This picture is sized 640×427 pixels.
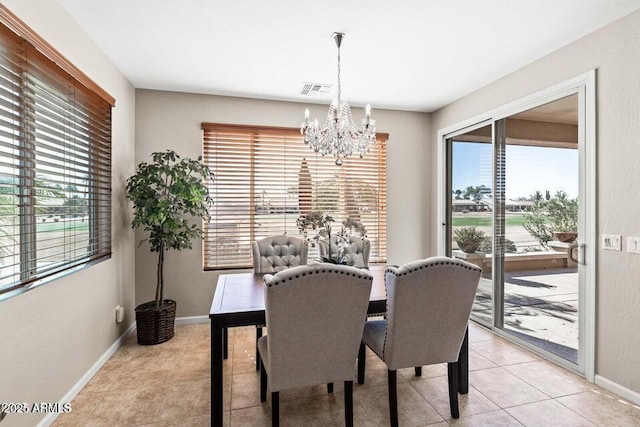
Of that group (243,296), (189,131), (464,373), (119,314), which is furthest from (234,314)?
(189,131)

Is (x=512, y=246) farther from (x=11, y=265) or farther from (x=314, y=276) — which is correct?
(x=11, y=265)

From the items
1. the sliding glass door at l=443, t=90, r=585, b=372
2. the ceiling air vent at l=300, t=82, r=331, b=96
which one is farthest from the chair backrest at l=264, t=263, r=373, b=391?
the ceiling air vent at l=300, t=82, r=331, b=96

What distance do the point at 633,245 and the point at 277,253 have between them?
2.68 m

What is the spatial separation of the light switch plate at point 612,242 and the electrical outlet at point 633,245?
0.06 metres

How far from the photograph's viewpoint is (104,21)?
233cm

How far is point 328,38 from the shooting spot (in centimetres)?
254

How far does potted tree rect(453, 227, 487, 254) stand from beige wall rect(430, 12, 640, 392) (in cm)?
132

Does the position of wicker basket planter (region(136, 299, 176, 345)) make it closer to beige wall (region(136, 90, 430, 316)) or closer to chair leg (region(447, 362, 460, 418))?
beige wall (region(136, 90, 430, 316))

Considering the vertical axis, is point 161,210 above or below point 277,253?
above

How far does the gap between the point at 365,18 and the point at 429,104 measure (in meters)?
2.15

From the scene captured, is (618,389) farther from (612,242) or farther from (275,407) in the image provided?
(275,407)

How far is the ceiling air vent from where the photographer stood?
11.5 feet

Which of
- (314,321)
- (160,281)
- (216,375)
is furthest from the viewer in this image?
(160,281)

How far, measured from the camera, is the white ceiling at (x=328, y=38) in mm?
2160
